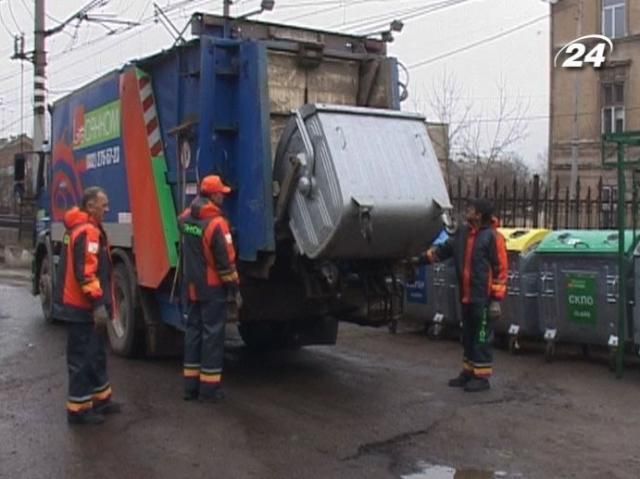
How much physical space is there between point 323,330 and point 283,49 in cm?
287

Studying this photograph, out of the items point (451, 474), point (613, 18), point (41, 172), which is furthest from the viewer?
point (613, 18)

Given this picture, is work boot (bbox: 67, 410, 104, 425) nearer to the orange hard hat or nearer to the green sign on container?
the orange hard hat

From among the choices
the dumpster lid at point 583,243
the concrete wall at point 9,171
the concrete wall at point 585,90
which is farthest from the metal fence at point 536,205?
the concrete wall at point 585,90

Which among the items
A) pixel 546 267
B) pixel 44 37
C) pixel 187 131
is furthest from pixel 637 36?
pixel 187 131

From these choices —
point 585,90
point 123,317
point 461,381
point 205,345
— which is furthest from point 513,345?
point 585,90

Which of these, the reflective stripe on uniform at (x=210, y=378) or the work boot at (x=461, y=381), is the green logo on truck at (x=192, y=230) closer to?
the reflective stripe on uniform at (x=210, y=378)

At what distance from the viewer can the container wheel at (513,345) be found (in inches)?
400

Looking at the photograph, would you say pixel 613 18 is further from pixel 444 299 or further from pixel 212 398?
pixel 212 398

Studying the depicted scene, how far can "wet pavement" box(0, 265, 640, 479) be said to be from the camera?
6.13 m

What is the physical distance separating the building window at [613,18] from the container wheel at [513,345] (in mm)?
29273

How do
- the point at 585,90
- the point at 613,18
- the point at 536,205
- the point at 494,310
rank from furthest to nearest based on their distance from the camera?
the point at 585,90
the point at 613,18
the point at 536,205
the point at 494,310

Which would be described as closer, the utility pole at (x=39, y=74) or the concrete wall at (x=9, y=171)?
the concrete wall at (x=9, y=171)

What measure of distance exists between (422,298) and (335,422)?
419 centimetres

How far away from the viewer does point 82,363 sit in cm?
706
